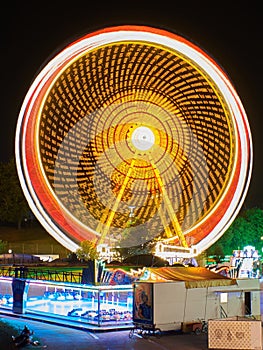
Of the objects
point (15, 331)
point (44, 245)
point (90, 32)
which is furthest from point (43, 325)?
point (44, 245)

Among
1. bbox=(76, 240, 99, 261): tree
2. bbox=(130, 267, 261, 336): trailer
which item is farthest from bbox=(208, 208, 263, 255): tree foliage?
bbox=(130, 267, 261, 336): trailer

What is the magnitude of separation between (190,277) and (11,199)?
53588 mm

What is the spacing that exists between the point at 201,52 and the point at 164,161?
473cm

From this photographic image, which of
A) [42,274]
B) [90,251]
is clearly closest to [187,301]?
[42,274]

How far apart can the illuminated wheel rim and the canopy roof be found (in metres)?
6.47

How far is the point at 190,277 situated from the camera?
15445mm

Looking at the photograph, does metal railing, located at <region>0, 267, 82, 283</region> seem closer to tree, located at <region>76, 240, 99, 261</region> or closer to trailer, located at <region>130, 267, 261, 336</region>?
tree, located at <region>76, 240, 99, 261</region>

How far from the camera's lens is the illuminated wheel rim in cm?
2208

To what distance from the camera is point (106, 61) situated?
24.9 metres

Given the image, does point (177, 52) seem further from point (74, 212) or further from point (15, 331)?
point (15, 331)

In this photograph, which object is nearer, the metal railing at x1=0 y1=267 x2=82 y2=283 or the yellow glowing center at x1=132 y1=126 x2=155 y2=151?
the metal railing at x1=0 y1=267 x2=82 y2=283

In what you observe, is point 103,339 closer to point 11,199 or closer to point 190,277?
point 190,277

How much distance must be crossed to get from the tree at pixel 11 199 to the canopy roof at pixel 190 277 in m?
51.3

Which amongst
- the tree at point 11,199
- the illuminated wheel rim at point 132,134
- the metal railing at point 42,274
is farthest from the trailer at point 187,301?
the tree at point 11,199
